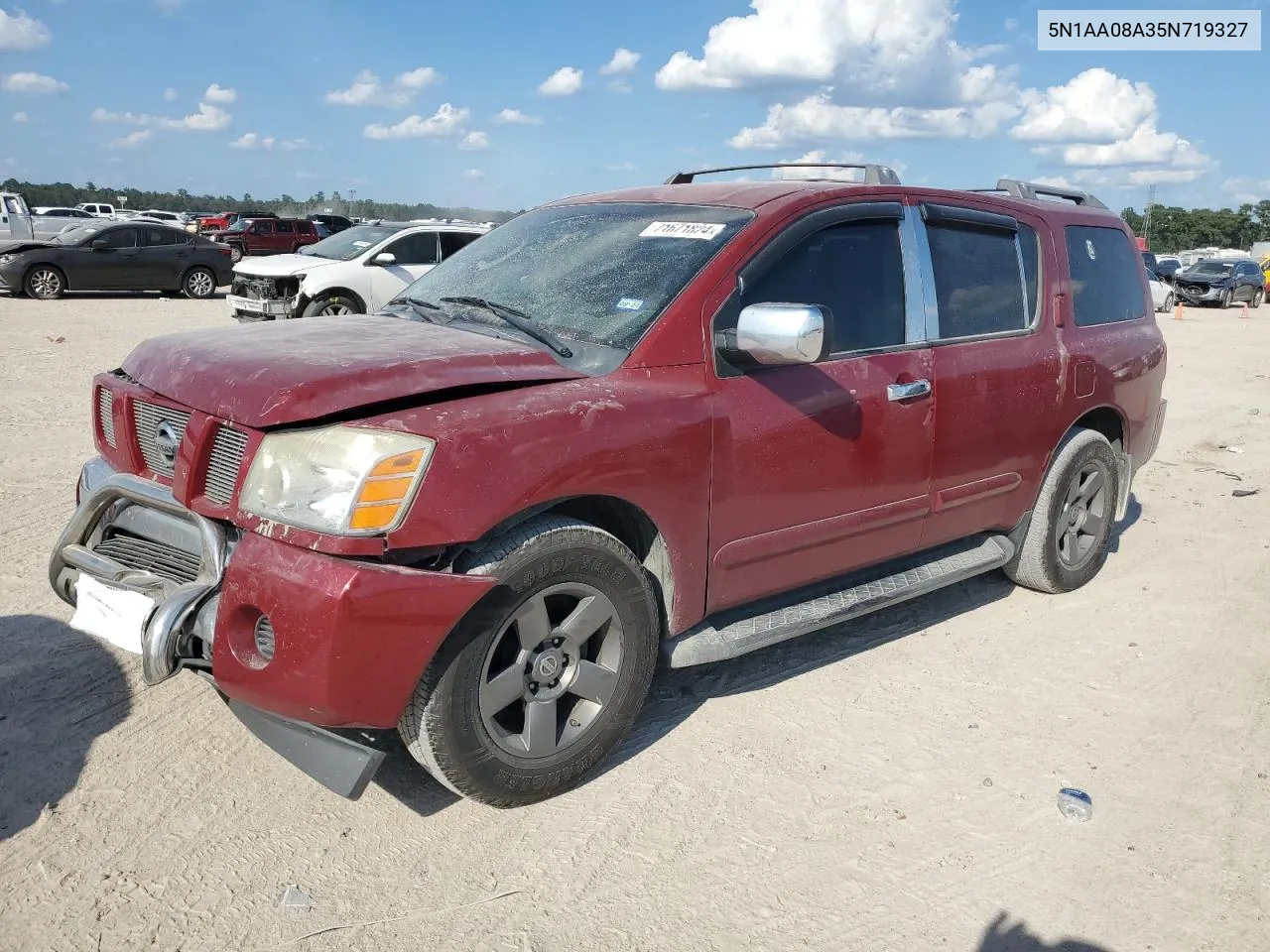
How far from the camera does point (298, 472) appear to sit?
273 centimetres

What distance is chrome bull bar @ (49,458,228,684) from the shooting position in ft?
9.27

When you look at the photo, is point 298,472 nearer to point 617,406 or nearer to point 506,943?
point 617,406

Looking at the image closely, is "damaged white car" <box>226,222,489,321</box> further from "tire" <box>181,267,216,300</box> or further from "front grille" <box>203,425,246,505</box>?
"front grille" <box>203,425,246,505</box>

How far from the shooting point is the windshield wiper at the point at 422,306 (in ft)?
12.7

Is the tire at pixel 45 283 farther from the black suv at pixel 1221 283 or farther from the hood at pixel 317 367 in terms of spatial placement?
the black suv at pixel 1221 283

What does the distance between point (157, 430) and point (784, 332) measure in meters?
1.93

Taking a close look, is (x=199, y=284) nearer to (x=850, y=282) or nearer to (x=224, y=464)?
(x=850, y=282)

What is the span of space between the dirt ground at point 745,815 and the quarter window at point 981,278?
140cm

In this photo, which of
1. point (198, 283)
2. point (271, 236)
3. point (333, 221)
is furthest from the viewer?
point (333, 221)

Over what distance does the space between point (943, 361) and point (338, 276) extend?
33.8ft

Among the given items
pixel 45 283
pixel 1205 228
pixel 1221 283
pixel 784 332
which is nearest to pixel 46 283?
pixel 45 283

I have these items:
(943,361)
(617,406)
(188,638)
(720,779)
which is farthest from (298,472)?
(943,361)

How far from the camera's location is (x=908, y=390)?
3.98 metres

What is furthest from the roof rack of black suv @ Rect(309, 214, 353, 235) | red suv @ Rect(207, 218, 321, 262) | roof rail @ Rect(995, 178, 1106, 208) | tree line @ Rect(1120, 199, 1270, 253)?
tree line @ Rect(1120, 199, 1270, 253)
